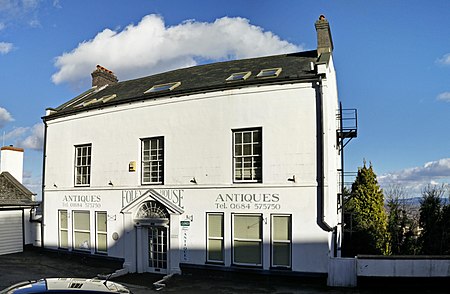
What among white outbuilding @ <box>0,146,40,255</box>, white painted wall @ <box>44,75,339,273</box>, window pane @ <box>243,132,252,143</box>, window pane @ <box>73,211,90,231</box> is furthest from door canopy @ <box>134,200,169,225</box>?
white outbuilding @ <box>0,146,40,255</box>

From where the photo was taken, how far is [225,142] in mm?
15688

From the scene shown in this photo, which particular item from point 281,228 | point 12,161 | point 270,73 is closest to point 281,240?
point 281,228

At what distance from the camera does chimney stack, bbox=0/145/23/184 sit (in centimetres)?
2548

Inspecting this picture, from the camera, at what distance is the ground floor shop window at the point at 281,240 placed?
14359mm

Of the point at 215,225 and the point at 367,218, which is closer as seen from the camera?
the point at 215,225

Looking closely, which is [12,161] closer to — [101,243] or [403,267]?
[101,243]

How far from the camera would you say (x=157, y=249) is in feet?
55.4

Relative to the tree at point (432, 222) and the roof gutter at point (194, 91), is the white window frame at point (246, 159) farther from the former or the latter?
the tree at point (432, 222)

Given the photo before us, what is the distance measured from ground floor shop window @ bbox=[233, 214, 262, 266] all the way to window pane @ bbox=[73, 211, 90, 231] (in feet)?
26.5

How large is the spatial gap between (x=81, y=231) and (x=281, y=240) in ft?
33.9

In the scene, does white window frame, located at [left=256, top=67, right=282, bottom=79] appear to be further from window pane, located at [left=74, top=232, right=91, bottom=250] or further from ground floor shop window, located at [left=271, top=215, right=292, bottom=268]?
window pane, located at [left=74, top=232, right=91, bottom=250]

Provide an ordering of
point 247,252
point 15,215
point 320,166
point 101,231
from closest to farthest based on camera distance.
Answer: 1. point 320,166
2. point 247,252
3. point 101,231
4. point 15,215

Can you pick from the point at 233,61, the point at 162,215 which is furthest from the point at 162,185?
the point at 233,61

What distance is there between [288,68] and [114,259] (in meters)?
11.4
